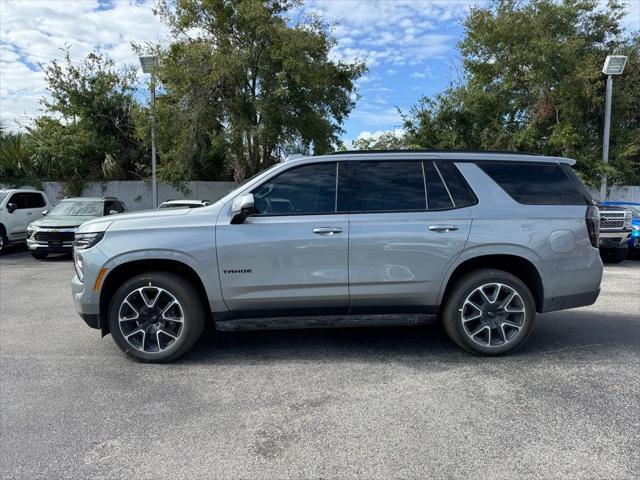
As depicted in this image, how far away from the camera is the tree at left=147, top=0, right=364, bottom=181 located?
584 inches

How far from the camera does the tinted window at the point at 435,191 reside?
441cm

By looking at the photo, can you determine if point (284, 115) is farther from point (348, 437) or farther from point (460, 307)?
point (348, 437)

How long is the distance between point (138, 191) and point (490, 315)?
17912 mm

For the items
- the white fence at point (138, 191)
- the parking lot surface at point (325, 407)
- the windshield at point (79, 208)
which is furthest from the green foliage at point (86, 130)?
the parking lot surface at point (325, 407)

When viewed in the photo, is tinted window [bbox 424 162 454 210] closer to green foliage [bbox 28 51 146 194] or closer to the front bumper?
the front bumper

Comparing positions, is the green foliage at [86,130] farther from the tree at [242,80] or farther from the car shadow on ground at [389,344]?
the car shadow on ground at [389,344]

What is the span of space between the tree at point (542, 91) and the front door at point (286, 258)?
620 inches

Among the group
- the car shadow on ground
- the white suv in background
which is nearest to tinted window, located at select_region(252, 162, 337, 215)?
the car shadow on ground

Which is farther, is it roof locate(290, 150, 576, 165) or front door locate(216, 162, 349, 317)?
roof locate(290, 150, 576, 165)

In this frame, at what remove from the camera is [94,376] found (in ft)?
13.5

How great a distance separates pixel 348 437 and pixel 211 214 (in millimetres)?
2325

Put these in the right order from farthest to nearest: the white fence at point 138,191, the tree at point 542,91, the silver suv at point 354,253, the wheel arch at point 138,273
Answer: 1. the white fence at point 138,191
2. the tree at point 542,91
3. the wheel arch at point 138,273
4. the silver suv at point 354,253

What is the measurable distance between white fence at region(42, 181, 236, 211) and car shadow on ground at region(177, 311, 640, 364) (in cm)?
1483

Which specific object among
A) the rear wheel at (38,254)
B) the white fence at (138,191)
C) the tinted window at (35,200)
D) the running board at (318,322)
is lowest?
the rear wheel at (38,254)
